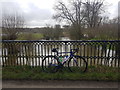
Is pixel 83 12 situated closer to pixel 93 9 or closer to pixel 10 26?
pixel 93 9

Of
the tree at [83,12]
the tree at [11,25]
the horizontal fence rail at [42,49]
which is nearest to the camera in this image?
the horizontal fence rail at [42,49]

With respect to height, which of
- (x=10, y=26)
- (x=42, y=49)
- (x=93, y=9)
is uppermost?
(x=93, y=9)

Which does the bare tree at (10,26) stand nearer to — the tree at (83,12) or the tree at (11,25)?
the tree at (11,25)

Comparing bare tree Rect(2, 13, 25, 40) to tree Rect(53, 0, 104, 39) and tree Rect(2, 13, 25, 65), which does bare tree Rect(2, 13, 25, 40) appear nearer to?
tree Rect(2, 13, 25, 65)

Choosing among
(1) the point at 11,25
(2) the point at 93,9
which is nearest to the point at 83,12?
(2) the point at 93,9

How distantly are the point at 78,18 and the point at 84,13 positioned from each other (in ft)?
7.40

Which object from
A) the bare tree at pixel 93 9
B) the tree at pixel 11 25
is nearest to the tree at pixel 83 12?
the bare tree at pixel 93 9

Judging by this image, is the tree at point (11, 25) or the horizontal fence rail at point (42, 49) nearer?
the horizontal fence rail at point (42, 49)

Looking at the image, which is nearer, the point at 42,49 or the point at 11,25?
the point at 42,49

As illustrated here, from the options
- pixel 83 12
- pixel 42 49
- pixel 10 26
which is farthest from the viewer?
pixel 83 12

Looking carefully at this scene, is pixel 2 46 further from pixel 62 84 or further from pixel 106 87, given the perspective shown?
pixel 106 87

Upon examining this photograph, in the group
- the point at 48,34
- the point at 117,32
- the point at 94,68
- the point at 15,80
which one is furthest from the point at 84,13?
the point at 15,80

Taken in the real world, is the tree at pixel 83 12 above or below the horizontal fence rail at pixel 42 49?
above

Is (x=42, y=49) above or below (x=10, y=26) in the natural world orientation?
below
